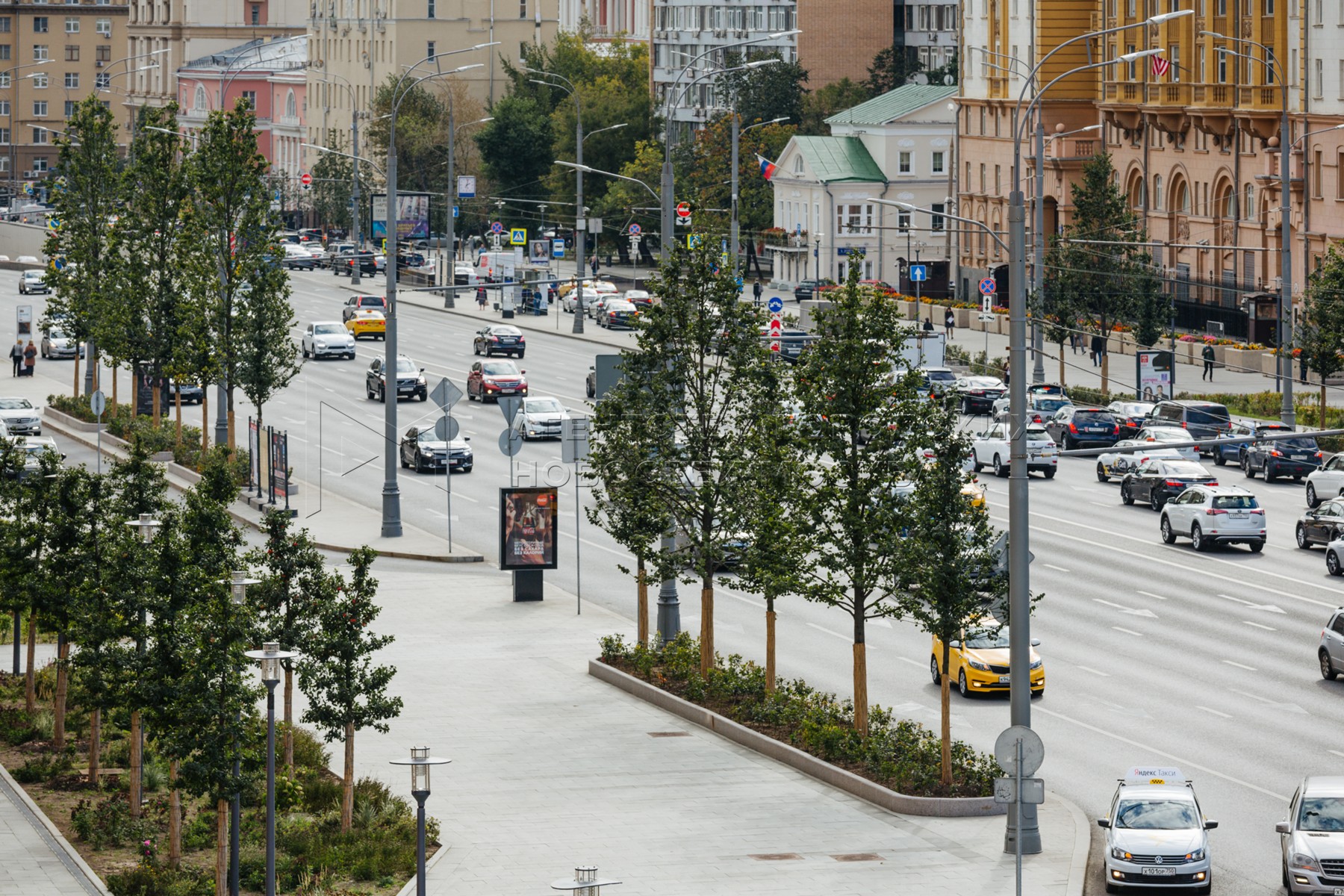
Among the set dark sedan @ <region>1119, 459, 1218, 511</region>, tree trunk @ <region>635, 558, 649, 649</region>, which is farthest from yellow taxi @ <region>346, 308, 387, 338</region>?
tree trunk @ <region>635, 558, 649, 649</region>

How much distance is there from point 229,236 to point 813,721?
32313mm

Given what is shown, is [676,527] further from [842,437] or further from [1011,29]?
[1011,29]

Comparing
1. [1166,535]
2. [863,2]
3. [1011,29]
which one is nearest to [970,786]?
[1166,535]

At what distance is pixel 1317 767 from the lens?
30484 mm

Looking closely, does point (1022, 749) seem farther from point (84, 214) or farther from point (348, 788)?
point (84, 214)

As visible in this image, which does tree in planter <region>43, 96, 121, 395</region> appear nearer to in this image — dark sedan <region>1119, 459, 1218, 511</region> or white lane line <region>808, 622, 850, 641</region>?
dark sedan <region>1119, 459, 1218, 511</region>

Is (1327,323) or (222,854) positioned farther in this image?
(1327,323)

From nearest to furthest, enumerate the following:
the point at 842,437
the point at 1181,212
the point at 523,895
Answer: the point at 523,895
the point at 842,437
the point at 1181,212

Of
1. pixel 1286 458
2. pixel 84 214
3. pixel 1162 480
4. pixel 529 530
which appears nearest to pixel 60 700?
pixel 529 530

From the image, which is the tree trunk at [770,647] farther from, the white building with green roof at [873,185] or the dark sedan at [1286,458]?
the white building with green roof at [873,185]

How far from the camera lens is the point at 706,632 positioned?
3519 centimetres

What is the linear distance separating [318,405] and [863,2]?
90607 mm

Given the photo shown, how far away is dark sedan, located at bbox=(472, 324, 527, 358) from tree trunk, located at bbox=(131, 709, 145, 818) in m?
59.3

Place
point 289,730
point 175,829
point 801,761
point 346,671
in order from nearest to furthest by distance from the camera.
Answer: point 175,829, point 346,671, point 289,730, point 801,761
